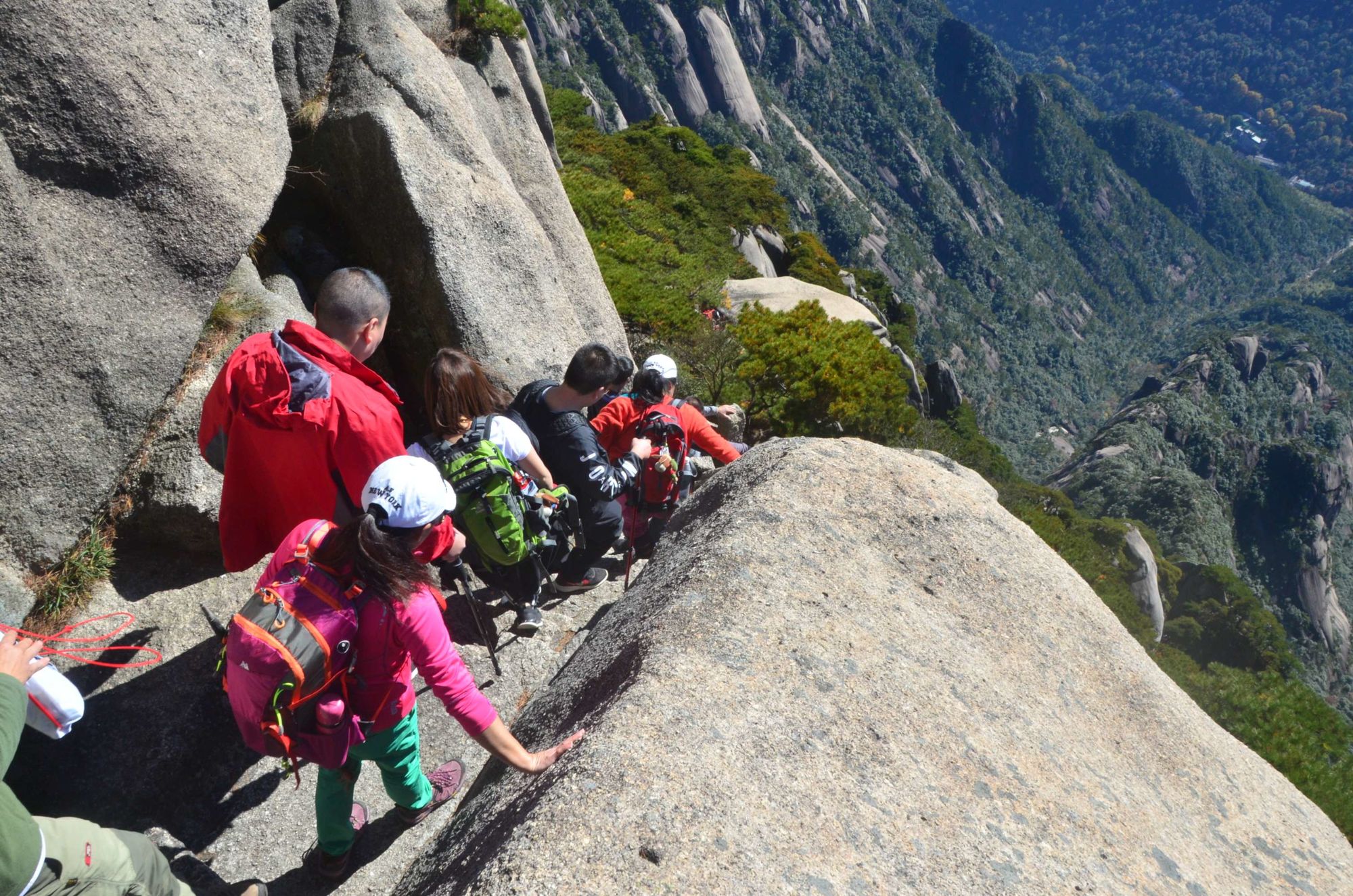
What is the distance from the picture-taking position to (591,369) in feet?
15.7

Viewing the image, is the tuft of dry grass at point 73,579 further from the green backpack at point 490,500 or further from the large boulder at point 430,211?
the large boulder at point 430,211

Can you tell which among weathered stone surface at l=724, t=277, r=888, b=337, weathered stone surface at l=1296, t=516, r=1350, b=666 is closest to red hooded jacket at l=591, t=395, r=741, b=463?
weathered stone surface at l=724, t=277, r=888, b=337

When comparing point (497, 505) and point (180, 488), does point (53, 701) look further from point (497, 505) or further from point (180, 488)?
point (180, 488)

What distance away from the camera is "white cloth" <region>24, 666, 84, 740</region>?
2777 mm

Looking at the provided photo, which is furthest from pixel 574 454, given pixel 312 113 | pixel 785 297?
pixel 785 297

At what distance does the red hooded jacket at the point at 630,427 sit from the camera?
549cm

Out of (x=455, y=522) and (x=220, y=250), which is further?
(x=220, y=250)

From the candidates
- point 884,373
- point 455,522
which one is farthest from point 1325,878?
point 884,373

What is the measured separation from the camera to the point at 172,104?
5.11 metres

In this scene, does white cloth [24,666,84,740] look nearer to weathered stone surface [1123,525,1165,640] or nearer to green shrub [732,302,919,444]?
green shrub [732,302,919,444]

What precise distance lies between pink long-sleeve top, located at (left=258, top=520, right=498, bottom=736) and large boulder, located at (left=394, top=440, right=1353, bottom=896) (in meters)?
0.33

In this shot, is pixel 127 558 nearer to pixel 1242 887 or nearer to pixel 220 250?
pixel 220 250

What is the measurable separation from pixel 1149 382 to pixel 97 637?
126384mm

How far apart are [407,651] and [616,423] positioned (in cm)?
279
